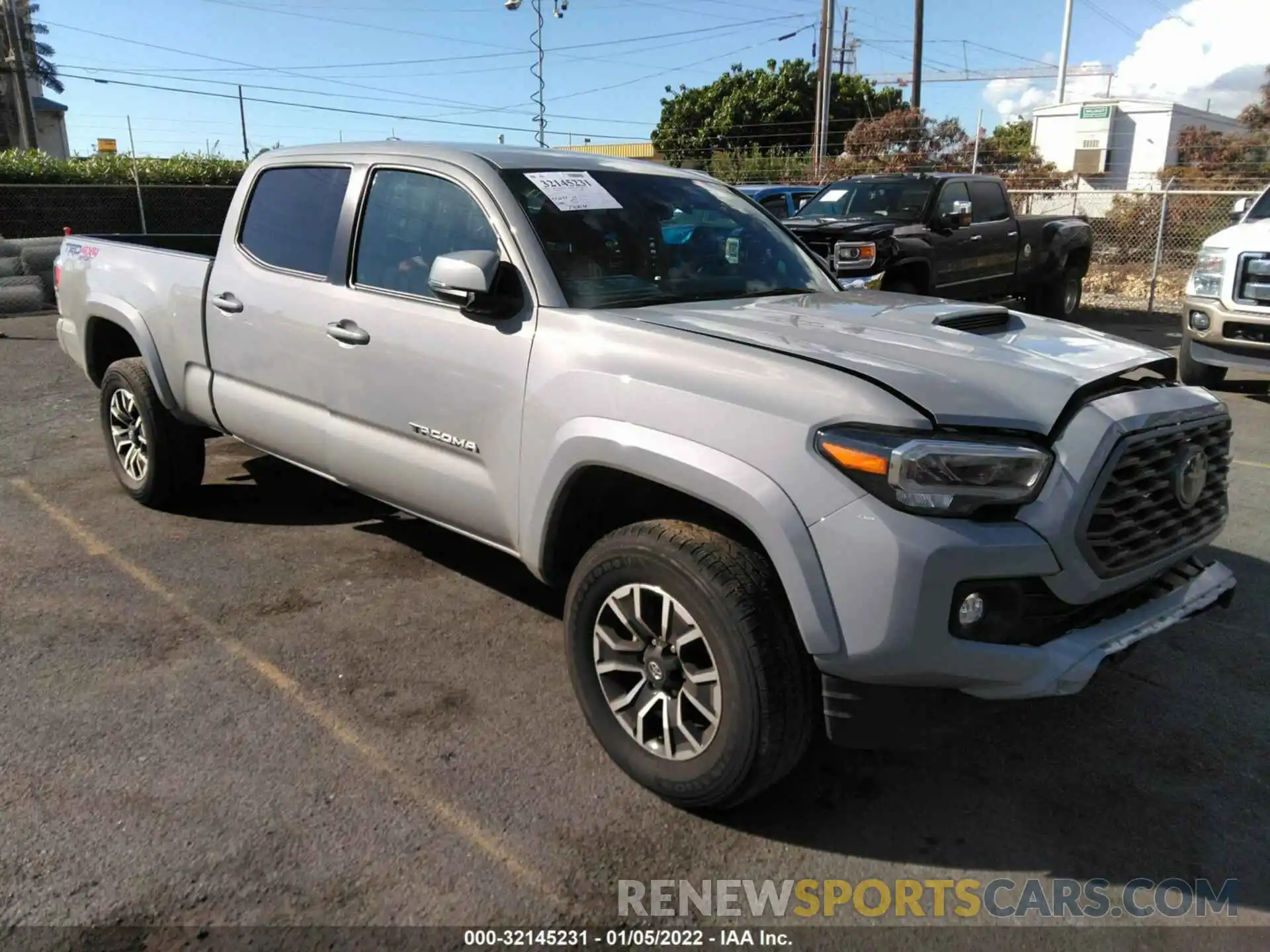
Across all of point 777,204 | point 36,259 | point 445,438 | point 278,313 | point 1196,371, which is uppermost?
Answer: point 777,204

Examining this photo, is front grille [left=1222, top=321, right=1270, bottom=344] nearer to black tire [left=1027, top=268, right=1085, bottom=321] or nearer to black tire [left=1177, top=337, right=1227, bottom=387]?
black tire [left=1177, top=337, right=1227, bottom=387]

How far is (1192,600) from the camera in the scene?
9.51ft

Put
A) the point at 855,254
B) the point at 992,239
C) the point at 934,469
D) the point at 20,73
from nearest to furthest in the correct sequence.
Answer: the point at 934,469 → the point at 855,254 → the point at 992,239 → the point at 20,73

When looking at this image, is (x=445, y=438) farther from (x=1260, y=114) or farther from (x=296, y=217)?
(x=1260, y=114)

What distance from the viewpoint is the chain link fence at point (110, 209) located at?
19609 millimetres

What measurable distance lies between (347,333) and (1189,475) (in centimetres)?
295

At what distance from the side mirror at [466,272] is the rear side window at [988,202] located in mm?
9683

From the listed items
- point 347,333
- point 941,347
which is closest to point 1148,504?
point 941,347

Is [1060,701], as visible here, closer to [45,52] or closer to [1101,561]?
[1101,561]

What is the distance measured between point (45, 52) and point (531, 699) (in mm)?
70647

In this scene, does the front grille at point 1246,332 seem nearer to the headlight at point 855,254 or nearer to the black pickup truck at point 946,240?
the black pickup truck at point 946,240

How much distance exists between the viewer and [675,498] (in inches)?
117

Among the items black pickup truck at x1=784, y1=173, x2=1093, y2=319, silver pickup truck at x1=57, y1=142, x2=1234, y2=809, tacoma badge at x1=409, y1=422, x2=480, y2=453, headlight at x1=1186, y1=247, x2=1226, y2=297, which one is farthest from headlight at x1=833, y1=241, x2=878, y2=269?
tacoma badge at x1=409, y1=422, x2=480, y2=453

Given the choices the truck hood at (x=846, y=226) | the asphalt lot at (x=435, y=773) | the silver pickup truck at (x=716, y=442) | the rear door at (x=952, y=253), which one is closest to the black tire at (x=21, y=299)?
the truck hood at (x=846, y=226)
